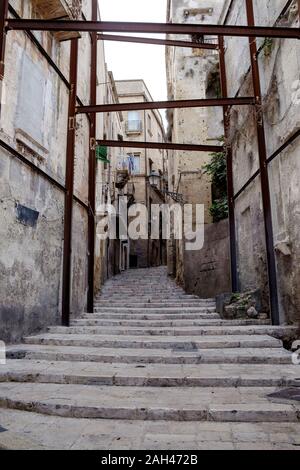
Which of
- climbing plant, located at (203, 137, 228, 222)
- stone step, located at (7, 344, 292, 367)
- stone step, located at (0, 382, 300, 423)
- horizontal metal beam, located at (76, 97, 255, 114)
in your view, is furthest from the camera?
climbing plant, located at (203, 137, 228, 222)

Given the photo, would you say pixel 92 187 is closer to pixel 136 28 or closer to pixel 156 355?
pixel 136 28

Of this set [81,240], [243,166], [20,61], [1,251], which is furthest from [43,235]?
[243,166]

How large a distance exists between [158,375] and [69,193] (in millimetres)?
4856

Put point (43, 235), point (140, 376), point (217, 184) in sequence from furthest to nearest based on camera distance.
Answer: point (217, 184), point (43, 235), point (140, 376)

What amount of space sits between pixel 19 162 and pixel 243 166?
557 centimetres

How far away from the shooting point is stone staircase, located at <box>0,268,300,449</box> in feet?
10.6

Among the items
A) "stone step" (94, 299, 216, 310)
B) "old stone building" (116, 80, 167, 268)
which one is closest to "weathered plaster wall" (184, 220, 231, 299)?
"stone step" (94, 299, 216, 310)

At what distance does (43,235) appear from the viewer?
284 inches

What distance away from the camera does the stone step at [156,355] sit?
5.13 meters

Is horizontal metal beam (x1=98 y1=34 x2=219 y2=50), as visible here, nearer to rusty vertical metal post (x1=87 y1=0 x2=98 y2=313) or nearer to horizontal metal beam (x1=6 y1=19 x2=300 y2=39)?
rusty vertical metal post (x1=87 y1=0 x2=98 y2=313)

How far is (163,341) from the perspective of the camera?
6.01 meters

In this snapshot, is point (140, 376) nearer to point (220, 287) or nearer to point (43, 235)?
point (43, 235)

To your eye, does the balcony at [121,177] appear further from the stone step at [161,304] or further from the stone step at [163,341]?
the stone step at [163,341]

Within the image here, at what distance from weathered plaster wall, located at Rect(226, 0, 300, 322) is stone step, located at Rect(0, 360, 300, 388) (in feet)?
6.65
